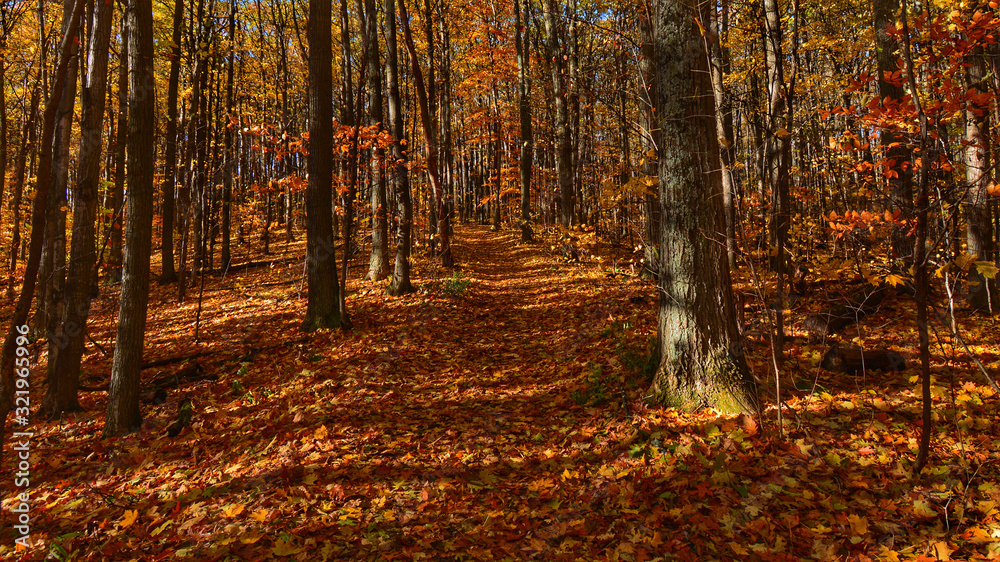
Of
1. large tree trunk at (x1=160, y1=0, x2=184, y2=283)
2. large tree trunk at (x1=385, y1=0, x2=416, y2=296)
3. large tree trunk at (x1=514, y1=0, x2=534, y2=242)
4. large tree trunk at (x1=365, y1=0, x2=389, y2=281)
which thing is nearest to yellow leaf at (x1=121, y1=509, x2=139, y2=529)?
large tree trunk at (x1=385, y1=0, x2=416, y2=296)

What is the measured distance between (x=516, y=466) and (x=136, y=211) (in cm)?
444

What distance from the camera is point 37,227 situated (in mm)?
3201

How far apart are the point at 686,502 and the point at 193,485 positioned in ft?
13.2

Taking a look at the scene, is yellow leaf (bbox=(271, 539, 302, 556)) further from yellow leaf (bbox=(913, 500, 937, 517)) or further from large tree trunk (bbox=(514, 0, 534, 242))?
large tree trunk (bbox=(514, 0, 534, 242))

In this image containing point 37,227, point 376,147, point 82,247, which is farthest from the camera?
point 376,147

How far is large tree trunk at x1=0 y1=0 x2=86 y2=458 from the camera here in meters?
3.11

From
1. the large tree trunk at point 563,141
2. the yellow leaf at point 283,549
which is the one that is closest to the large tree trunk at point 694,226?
the yellow leaf at point 283,549

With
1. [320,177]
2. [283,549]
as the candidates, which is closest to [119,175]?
[320,177]

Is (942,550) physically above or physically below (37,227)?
below

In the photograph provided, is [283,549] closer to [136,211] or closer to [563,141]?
[136,211]

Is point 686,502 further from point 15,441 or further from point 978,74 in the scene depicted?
point 978,74

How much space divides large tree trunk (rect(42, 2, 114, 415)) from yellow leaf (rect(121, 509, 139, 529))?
3101 mm

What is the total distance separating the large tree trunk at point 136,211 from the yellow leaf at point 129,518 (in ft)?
5.84

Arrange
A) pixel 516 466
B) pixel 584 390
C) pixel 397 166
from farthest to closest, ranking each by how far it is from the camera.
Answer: pixel 397 166, pixel 584 390, pixel 516 466
